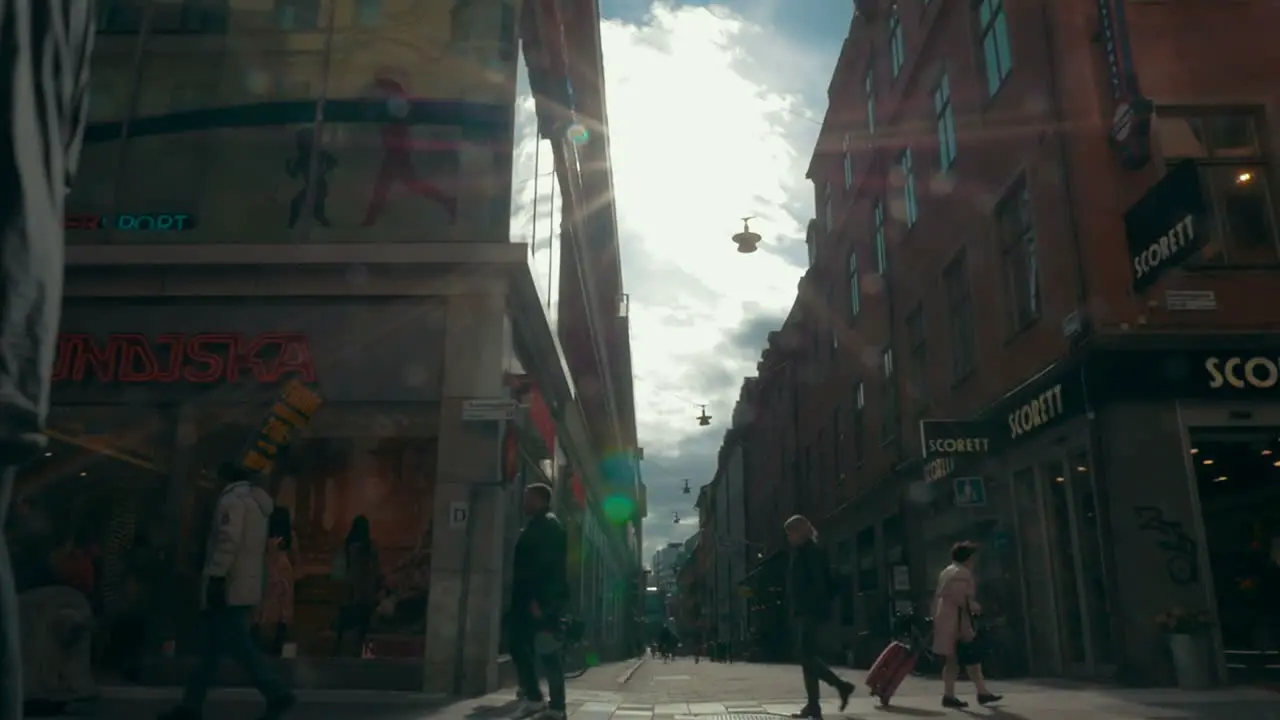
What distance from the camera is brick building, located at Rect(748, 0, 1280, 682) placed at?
1208 cm

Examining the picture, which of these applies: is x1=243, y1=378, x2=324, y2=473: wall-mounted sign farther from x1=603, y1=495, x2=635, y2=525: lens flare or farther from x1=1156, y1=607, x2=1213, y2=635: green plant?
x1=603, y1=495, x2=635, y2=525: lens flare

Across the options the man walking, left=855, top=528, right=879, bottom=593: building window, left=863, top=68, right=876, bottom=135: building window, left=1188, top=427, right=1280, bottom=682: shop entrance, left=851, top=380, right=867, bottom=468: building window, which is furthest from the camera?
left=851, top=380, right=867, bottom=468: building window

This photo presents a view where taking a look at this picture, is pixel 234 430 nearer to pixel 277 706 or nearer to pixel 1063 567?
pixel 277 706

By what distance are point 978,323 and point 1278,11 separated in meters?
6.40

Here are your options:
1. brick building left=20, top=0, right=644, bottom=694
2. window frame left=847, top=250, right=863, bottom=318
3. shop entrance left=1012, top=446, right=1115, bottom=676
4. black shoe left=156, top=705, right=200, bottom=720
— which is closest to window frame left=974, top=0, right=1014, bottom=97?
shop entrance left=1012, top=446, right=1115, bottom=676

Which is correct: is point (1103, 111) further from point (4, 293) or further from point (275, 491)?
point (4, 293)

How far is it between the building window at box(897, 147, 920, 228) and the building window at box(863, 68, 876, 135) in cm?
370

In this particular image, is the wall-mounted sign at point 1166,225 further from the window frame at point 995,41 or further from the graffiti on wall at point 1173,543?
the window frame at point 995,41

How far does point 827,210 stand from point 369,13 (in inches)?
948

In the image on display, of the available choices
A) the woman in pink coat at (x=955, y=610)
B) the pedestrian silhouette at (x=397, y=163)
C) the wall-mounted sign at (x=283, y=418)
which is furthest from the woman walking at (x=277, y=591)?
the woman in pink coat at (x=955, y=610)

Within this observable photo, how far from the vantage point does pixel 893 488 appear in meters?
24.5

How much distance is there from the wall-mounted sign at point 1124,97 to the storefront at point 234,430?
921 cm

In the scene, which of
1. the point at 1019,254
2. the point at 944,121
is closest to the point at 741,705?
the point at 1019,254

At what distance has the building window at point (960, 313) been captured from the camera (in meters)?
18.7
